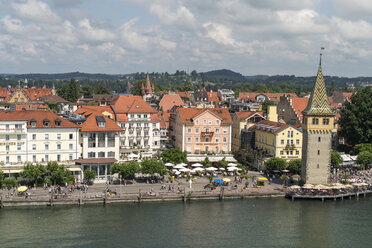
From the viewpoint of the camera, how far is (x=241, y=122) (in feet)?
343

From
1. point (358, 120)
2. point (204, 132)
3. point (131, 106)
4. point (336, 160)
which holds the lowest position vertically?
point (336, 160)

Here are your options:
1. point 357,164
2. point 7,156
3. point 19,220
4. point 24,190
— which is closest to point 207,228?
point 19,220

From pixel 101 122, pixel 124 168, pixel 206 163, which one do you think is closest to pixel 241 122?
pixel 206 163

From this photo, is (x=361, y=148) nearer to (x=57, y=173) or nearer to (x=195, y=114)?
(x=195, y=114)

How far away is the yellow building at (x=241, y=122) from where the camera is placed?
105 metres

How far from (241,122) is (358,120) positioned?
26.9 m

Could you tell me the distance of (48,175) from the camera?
255 ft

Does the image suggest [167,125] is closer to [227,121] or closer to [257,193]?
[227,121]

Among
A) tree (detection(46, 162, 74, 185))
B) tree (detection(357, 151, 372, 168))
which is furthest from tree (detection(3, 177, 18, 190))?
tree (detection(357, 151, 372, 168))

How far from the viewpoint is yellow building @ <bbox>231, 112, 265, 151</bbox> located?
104562 mm

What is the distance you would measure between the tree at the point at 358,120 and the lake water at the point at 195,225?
35.5 m

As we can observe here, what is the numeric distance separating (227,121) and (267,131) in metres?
8.62

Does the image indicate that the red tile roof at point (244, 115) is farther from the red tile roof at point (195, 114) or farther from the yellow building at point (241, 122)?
the red tile roof at point (195, 114)

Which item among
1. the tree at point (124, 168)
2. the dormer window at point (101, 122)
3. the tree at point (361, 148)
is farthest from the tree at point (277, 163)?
the dormer window at point (101, 122)
